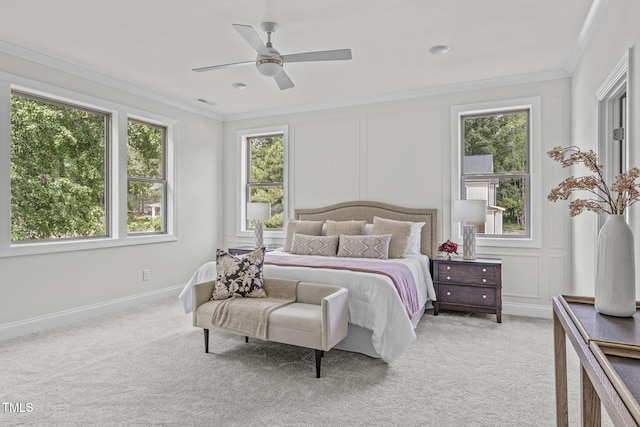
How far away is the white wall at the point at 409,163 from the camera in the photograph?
169 inches

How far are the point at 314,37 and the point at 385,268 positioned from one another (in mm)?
2139

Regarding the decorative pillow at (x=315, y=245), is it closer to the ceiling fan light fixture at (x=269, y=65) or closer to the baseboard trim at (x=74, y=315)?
the baseboard trim at (x=74, y=315)

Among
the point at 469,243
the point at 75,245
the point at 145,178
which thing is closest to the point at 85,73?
the point at 145,178

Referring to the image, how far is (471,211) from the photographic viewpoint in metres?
4.24

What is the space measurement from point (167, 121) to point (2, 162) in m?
2.09

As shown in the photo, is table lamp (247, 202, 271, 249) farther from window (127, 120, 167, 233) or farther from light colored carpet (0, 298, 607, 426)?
light colored carpet (0, 298, 607, 426)

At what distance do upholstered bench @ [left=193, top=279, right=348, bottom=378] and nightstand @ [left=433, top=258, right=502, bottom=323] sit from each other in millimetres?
1774

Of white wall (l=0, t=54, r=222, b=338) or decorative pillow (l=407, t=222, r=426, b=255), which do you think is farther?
decorative pillow (l=407, t=222, r=426, b=255)

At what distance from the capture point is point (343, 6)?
9.50 feet

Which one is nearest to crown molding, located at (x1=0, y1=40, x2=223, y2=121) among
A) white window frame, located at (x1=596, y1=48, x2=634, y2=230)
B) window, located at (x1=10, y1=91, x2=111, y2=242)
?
window, located at (x1=10, y1=91, x2=111, y2=242)

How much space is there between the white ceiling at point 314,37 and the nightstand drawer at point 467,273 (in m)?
2.15

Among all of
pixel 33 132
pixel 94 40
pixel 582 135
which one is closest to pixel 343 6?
pixel 94 40

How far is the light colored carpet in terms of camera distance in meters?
2.22

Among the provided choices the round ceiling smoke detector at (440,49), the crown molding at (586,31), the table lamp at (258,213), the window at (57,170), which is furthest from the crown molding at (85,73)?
the crown molding at (586,31)
